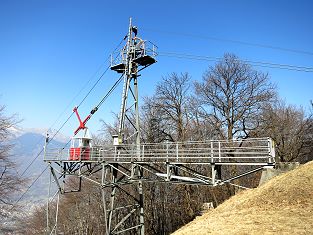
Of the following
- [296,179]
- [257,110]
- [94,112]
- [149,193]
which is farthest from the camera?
[149,193]

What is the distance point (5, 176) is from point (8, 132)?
10.3 feet

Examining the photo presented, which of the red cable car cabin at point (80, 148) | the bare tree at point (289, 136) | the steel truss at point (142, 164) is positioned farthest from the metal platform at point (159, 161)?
the bare tree at point (289, 136)

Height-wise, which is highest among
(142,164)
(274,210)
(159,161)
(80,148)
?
(80,148)

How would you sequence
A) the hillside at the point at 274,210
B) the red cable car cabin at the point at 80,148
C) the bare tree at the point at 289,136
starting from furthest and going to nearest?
the bare tree at the point at 289,136
the red cable car cabin at the point at 80,148
the hillside at the point at 274,210

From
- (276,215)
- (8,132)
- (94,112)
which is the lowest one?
(276,215)

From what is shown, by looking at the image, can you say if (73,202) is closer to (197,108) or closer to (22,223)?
(22,223)

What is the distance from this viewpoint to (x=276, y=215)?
866cm

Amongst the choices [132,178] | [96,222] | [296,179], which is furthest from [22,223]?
[296,179]

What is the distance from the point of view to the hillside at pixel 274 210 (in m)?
7.64

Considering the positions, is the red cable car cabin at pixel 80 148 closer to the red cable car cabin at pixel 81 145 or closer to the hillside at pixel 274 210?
the red cable car cabin at pixel 81 145

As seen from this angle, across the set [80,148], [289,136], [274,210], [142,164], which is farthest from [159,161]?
[289,136]

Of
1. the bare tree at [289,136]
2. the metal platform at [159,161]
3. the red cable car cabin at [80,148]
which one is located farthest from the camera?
the bare tree at [289,136]

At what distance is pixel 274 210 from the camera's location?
30.4 ft

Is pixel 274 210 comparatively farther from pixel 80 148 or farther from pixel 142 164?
pixel 80 148
